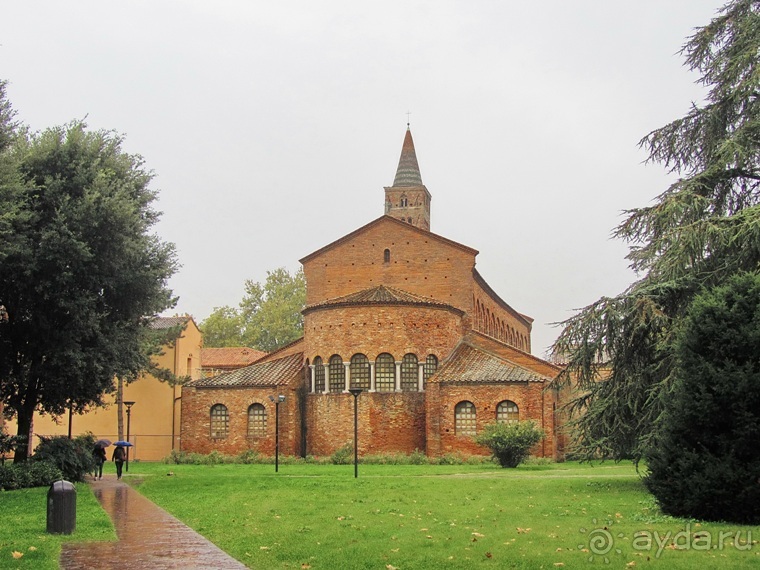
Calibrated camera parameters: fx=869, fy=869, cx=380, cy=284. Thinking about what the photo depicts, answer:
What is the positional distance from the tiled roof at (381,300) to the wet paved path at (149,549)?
23.7 m

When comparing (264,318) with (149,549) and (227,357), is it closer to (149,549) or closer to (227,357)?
(227,357)

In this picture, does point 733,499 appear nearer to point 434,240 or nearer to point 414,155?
point 434,240

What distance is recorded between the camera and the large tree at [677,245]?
18.3 meters

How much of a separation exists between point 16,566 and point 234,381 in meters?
33.1

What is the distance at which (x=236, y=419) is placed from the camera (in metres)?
43.1

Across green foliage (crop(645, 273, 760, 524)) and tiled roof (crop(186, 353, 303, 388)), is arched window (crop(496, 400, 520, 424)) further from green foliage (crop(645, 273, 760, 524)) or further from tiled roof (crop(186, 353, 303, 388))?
green foliage (crop(645, 273, 760, 524))

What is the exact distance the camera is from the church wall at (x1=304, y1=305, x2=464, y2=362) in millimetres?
40812

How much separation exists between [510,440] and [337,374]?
430 inches

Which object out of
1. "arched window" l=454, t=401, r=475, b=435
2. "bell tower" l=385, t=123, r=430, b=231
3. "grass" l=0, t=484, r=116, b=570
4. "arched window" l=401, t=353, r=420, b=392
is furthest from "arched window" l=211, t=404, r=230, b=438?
"bell tower" l=385, t=123, r=430, b=231

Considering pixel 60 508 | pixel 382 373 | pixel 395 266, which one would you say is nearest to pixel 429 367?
pixel 382 373

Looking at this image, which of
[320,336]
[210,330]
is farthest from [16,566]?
[210,330]

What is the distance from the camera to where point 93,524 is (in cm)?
1547

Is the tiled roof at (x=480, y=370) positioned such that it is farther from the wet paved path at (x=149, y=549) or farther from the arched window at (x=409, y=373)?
the wet paved path at (x=149, y=549)

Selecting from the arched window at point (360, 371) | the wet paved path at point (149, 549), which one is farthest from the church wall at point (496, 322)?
the wet paved path at point (149, 549)
